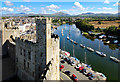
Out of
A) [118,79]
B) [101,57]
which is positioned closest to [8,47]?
[118,79]

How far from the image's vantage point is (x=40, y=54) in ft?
33.7

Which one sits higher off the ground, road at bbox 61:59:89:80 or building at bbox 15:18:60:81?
building at bbox 15:18:60:81

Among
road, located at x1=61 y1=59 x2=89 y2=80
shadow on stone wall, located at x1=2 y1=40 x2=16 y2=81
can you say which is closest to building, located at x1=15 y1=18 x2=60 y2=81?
shadow on stone wall, located at x1=2 y1=40 x2=16 y2=81

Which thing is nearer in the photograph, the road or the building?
the building

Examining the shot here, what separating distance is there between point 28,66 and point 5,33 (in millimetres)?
6335

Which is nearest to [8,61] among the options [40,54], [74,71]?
[40,54]

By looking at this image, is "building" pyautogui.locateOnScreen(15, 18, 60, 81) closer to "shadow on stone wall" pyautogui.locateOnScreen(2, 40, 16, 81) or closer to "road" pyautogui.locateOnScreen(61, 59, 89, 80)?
"shadow on stone wall" pyautogui.locateOnScreen(2, 40, 16, 81)

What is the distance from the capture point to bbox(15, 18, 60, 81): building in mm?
9582

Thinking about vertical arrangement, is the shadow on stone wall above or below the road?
above

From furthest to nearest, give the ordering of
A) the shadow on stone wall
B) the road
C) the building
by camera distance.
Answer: the road < the shadow on stone wall < the building

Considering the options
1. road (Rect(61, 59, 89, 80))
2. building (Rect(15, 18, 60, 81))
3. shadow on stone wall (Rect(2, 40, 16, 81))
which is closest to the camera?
building (Rect(15, 18, 60, 81))

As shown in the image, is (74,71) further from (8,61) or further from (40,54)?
(8,61)

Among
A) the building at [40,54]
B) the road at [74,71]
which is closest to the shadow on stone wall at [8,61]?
the building at [40,54]

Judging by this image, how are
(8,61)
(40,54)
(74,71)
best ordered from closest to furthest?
(40,54), (8,61), (74,71)
